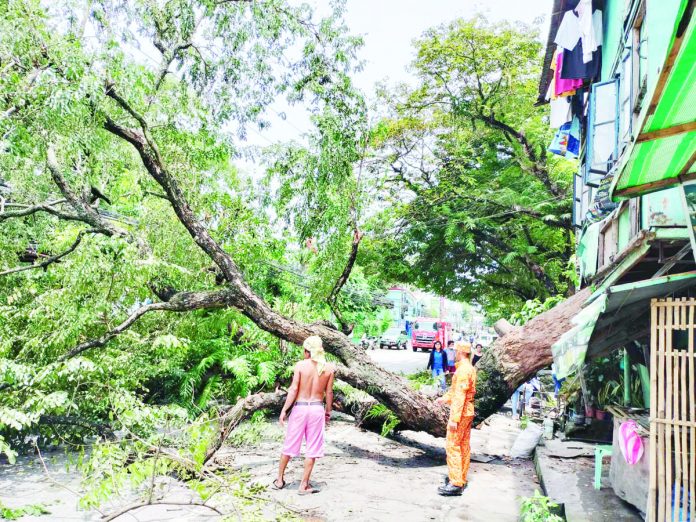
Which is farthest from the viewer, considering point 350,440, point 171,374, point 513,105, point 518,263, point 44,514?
point 518,263

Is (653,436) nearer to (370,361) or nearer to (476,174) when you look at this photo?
(370,361)

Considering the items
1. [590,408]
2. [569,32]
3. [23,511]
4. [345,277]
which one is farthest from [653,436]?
[569,32]

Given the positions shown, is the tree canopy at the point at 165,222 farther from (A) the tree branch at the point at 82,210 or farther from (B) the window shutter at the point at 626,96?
(B) the window shutter at the point at 626,96

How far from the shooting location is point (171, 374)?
31.6 feet

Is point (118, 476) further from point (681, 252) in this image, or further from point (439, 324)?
point (439, 324)

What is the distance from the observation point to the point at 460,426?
593 cm

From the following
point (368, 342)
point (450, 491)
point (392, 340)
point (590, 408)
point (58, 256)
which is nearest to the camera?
point (450, 491)

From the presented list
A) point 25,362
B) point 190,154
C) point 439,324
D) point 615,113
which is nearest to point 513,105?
point 615,113

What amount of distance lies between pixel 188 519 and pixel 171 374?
5133 mm

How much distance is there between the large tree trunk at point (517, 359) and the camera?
7.46 metres

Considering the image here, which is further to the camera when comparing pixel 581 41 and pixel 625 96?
pixel 581 41

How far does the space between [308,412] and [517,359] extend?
338 centimetres

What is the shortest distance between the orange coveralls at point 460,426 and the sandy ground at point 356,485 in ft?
0.95

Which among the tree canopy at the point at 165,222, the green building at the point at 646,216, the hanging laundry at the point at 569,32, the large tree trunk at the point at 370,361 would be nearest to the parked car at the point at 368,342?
the tree canopy at the point at 165,222
